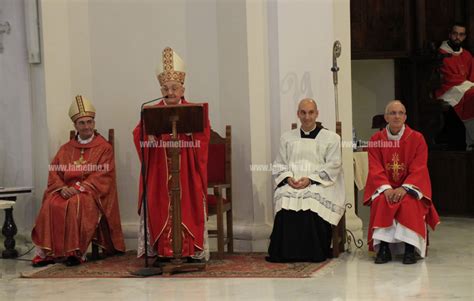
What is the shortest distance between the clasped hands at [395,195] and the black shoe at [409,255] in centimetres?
39

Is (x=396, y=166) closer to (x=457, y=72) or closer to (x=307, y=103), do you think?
(x=307, y=103)

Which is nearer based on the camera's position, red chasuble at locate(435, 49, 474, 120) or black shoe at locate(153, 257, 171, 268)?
black shoe at locate(153, 257, 171, 268)

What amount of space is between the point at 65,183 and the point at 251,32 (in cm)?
225

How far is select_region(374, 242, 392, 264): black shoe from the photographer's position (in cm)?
711

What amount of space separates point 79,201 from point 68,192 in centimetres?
14

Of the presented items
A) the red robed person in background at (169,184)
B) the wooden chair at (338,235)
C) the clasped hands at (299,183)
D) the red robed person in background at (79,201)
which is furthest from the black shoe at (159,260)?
the wooden chair at (338,235)

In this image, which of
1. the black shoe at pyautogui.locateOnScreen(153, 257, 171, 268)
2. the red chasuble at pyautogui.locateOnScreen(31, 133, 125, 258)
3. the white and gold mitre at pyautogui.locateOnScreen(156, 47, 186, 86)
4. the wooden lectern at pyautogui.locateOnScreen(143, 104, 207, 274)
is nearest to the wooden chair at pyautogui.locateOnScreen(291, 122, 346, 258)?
the white and gold mitre at pyautogui.locateOnScreen(156, 47, 186, 86)

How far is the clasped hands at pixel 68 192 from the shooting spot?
764 cm

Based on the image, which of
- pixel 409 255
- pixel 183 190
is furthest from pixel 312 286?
pixel 183 190

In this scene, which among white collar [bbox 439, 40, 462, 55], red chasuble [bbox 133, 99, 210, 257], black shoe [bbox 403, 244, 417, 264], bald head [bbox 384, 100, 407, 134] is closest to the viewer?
black shoe [bbox 403, 244, 417, 264]

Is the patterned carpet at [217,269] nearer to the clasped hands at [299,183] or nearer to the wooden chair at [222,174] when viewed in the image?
the wooden chair at [222,174]

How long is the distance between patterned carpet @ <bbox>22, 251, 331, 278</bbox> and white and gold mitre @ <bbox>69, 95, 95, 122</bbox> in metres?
1.37

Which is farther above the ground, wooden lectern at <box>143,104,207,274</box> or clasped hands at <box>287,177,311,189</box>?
wooden lectern at <box>143,104,207,274</box>

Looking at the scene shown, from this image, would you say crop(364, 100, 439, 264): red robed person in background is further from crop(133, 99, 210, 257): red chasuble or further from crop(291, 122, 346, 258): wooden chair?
crop(133, 99, 210, 257): red chasuble
